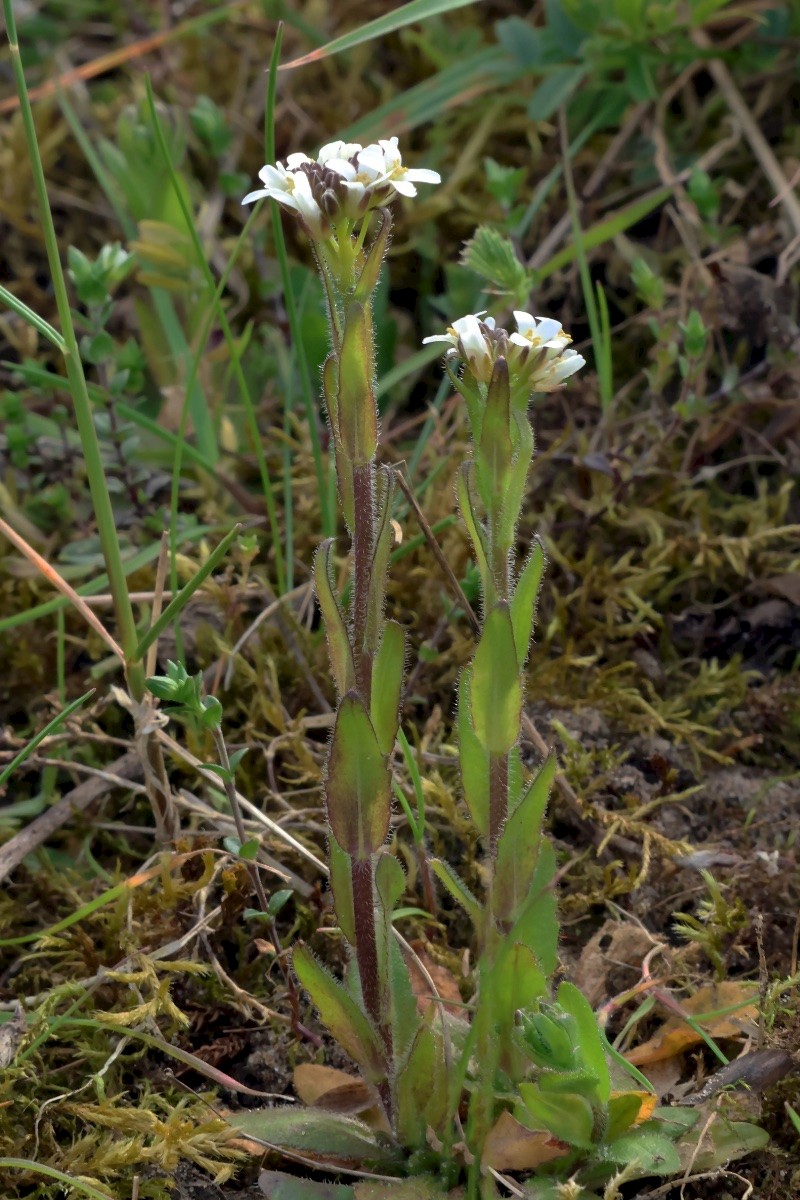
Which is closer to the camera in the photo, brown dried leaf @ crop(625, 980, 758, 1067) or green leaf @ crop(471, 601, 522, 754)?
green leaf @ crop(471, 601, 522, 754)

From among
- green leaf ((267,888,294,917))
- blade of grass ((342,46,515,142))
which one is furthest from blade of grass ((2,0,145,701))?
blade of grass ((342,46,515,142))

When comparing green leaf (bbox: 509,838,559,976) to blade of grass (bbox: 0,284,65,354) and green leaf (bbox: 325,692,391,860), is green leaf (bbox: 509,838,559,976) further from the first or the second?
blade of grass (bbox: 0,284,65,354)

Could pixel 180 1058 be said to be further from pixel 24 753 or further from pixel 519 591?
pixel 519 591

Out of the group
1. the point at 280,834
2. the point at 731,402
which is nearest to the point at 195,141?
the point at 731,402

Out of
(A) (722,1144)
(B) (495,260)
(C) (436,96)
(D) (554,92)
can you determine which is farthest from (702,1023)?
(C) (436,96)

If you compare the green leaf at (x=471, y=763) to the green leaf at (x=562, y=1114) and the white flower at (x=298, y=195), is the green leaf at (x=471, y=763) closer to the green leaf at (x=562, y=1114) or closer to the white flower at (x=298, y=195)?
the green leaf at (x=562, y=1114)

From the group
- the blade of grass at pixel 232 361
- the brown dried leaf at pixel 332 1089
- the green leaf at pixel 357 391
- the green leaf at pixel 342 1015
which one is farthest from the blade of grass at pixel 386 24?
the brown dried leaf at pixel 332 1089
